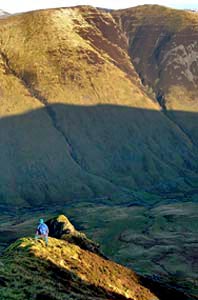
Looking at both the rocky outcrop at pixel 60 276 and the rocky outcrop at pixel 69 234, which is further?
the rocky outcrop at pixel 69 234

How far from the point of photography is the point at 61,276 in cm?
4359

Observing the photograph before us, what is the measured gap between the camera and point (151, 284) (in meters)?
56.9

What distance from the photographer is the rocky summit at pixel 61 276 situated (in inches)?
1482

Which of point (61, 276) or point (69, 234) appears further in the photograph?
point (69, 234)

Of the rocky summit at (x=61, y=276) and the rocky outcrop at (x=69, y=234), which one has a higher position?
the rocky summit at (x=61, y=276)

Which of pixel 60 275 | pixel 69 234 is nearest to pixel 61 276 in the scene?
pixel 60 275

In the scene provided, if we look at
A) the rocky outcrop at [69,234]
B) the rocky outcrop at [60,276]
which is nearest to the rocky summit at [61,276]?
the rocky outcrop at [60,276]

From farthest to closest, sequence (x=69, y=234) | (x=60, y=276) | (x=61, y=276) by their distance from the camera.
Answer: (x=69, y=234)
(x=61, y=276)
(x=60, y=276)

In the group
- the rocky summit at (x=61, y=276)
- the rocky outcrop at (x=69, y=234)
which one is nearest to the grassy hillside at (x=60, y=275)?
the rocky summit at (x=61, y=276)

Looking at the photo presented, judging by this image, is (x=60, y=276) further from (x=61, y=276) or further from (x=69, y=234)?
(x=69, y=234)

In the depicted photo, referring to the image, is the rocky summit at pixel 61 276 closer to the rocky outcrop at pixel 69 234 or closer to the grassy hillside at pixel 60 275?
the grassy hillside at pixel 60 275

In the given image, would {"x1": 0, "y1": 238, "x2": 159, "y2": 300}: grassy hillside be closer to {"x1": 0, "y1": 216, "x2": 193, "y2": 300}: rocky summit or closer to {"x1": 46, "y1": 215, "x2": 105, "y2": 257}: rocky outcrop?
{"x1": 0, "y1": 216, "x2": 193, "y2": 300}: rocky summit

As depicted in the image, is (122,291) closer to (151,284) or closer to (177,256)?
(151,284)

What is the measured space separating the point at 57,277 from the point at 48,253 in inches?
182
